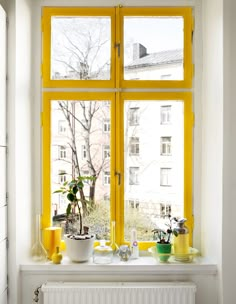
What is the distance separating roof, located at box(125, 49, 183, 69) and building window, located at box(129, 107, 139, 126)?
0.31m

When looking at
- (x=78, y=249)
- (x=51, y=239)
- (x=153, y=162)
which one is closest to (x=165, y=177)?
(x=153, y=162)

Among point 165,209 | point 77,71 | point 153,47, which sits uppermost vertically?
point 153,47

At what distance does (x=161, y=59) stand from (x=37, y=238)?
1.54m

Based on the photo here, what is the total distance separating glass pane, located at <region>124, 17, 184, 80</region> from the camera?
8.63ft

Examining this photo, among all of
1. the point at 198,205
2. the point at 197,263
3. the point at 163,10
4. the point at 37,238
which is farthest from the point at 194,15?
the point at 37,238

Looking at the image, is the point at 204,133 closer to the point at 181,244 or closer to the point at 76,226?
the point at 181,244

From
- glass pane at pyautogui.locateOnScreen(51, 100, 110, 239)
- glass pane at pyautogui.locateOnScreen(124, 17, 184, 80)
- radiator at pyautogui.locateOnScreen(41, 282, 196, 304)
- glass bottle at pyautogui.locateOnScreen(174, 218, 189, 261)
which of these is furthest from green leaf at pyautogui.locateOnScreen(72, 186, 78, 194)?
glass pane at pyautogui.locateOnScreen(124, 17, 184, 80)

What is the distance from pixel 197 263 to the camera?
2.38m

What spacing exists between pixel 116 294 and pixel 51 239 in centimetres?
55

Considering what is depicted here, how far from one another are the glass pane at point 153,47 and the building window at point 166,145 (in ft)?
1.43

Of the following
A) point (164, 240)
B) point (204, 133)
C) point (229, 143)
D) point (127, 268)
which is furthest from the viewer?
point (204, 133)

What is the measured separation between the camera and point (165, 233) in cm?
249

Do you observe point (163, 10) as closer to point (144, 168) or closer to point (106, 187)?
point (144, 168)

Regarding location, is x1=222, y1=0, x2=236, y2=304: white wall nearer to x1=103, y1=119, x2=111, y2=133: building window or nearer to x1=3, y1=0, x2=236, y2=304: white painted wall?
x1=3, y1=0, x2=236, y2=304: white painted wall
